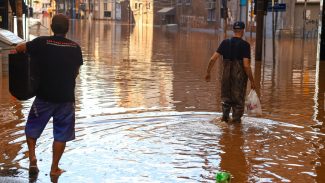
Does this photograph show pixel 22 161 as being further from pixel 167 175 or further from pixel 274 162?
pixel 274 162

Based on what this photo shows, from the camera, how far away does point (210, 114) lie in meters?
11.1

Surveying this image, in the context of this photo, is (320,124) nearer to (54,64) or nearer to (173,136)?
(173,136)

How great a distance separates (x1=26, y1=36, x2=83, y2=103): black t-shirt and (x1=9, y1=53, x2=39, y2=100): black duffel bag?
58mm

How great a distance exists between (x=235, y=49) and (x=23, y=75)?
4.07m

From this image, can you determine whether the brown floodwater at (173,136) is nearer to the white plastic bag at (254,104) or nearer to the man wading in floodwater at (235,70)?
the white plastic bag at (254,104)

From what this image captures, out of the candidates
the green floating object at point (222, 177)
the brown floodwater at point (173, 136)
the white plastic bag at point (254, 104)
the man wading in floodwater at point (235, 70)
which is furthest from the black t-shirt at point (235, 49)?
the green floating object at point (222, 177)

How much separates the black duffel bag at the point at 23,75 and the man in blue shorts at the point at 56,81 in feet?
0.19

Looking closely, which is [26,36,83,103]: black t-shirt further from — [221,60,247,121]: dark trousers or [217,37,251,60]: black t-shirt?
[221,60,247,121]: dark trousers

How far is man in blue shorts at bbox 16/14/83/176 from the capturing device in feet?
21.0

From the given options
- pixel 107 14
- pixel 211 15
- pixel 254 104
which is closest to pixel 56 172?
pixel 254 104

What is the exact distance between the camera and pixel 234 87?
32.4ft

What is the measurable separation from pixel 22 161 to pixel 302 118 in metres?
5.42

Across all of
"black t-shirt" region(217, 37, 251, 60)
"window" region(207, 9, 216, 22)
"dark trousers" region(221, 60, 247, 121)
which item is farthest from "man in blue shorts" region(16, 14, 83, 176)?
"window" region(207, 9, 216, 22)

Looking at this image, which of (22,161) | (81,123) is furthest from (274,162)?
(81,123)
